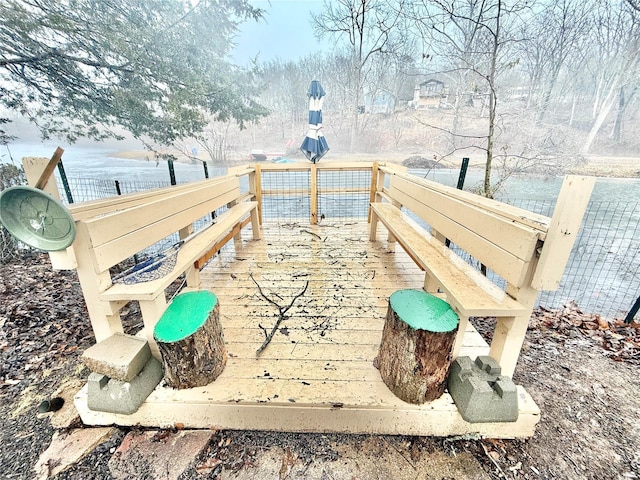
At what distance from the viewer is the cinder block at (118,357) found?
1.17m

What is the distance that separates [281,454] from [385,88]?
748 inches

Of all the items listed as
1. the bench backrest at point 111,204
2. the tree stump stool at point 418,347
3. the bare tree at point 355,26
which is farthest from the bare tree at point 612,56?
the bench backrest at point 111,204

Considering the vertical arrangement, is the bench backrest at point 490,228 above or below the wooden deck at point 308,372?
above

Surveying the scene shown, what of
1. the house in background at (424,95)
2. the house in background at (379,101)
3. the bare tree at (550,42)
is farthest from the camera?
the house in background at (424,95)

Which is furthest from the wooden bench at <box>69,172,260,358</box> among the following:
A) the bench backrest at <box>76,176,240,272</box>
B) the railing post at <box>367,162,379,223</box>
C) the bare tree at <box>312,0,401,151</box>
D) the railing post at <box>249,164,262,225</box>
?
the bare tree at <box>312,0,401,151</box>

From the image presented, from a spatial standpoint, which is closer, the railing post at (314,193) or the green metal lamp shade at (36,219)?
the green metal lamp shade at (36,219)

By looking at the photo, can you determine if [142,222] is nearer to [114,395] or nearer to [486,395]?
[114,395]

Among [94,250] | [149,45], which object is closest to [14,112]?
[149,45]

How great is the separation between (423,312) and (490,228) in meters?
0.56

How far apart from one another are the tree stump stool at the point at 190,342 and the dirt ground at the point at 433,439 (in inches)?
12.7

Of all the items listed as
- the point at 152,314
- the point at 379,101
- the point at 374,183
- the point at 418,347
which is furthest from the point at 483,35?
the point at 379,101

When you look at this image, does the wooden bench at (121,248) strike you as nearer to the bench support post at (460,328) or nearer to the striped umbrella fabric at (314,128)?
the bench support post at (460,328)

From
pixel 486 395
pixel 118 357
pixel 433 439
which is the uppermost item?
pixel 118 357

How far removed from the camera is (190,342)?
48.1 inches
